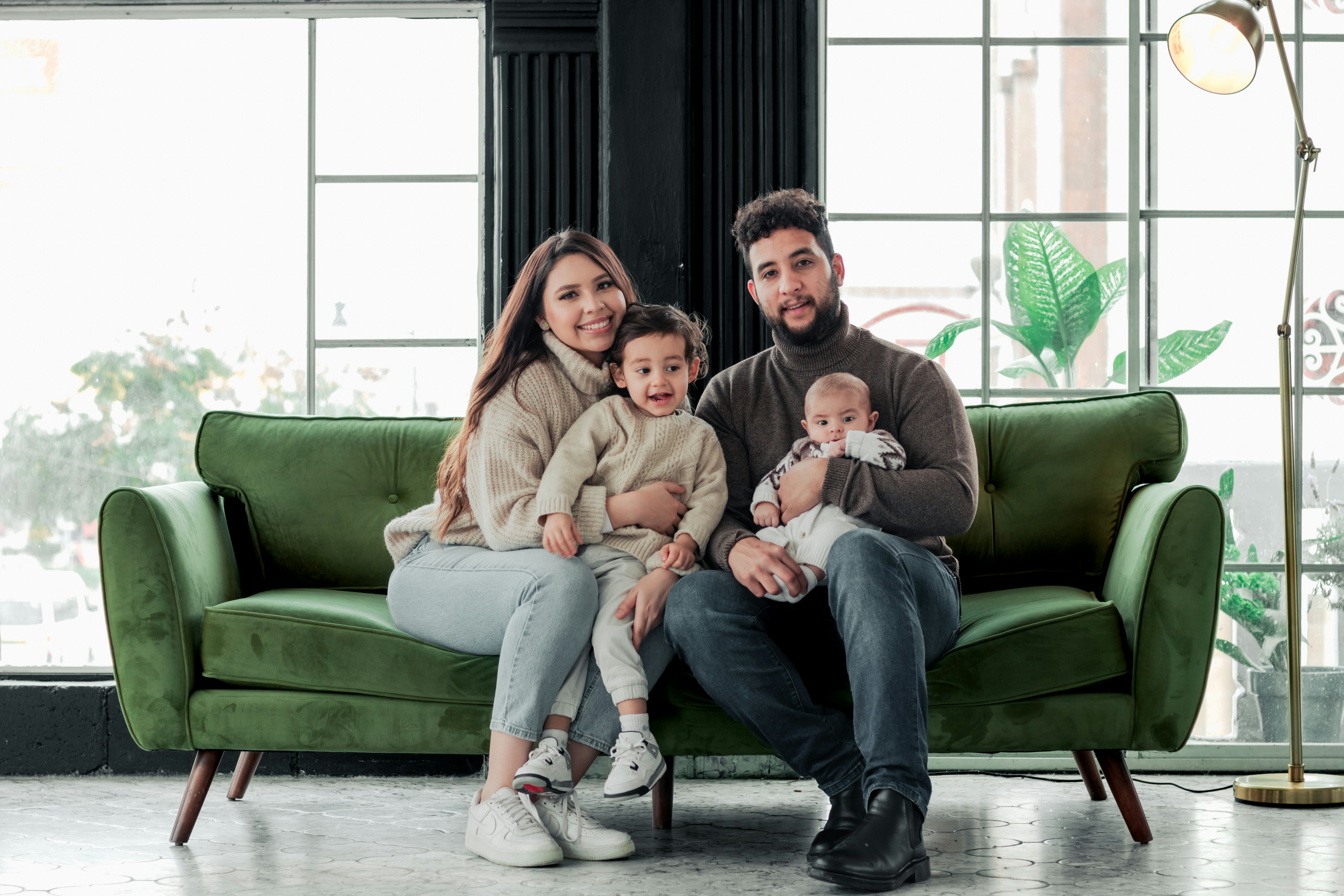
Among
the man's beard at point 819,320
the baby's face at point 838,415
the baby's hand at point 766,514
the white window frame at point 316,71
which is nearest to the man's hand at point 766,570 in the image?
the baby's hand at point 766,514

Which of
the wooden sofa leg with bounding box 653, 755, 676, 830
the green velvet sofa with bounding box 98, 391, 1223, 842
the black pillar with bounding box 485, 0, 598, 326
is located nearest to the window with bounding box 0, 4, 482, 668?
the black pillar with bounding box 485, 0, 598, 326

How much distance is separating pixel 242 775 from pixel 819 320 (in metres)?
1.50

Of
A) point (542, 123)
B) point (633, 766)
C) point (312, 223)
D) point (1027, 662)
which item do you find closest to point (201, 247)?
point (312, 223)

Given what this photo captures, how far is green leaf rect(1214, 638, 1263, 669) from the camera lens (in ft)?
9.21

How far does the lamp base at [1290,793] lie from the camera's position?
230 centimetres

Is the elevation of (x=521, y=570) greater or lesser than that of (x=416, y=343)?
lesser

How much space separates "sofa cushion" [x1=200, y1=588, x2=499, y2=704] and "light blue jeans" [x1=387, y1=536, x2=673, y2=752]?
3 centimetres

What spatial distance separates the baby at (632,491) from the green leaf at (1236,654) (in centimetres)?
154

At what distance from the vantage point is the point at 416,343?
9.76 feet

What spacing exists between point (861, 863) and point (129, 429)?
7.23 feet

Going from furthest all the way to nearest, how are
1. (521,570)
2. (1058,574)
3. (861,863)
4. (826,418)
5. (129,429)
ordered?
1. (129,429)
2. (1058,574)
3. (826,418)
4. (521,570)
5. (861,863)

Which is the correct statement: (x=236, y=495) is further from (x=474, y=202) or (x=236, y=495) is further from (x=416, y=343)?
(x=474, y=202)

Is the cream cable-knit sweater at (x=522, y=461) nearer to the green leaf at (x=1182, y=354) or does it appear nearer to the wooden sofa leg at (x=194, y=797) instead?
the wooden sofa leg at (x=194, y=797)

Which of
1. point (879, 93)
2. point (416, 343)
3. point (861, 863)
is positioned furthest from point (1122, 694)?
point (416, 343)
